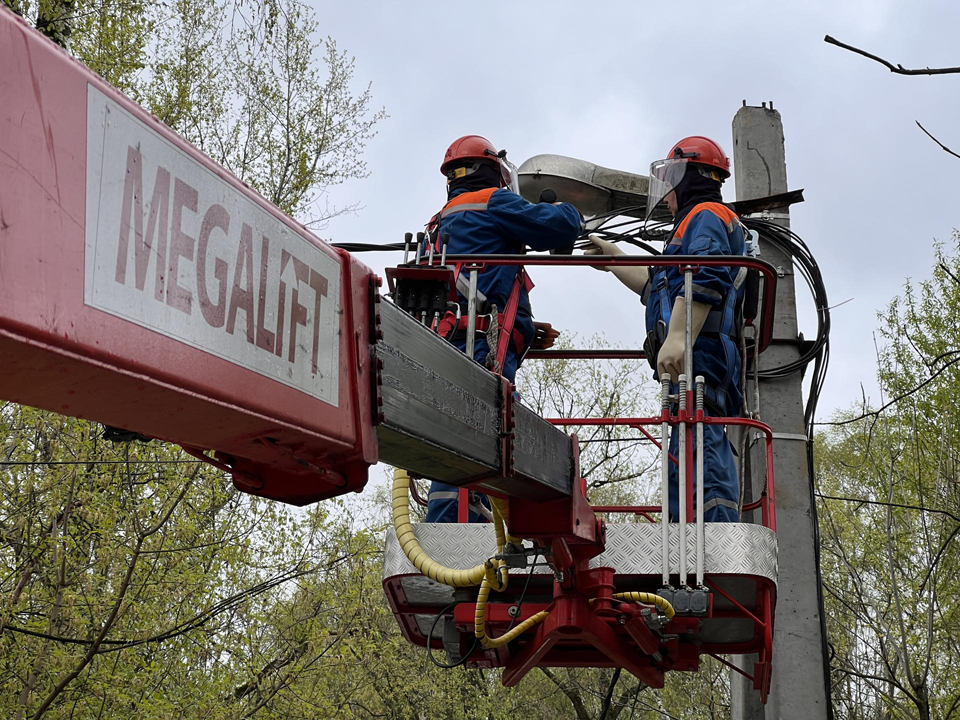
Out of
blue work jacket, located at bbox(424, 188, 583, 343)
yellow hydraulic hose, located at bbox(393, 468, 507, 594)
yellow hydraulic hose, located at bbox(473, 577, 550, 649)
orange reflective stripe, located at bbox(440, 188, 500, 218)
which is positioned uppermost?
orange reflective stripe, located at bbox(440, 188, 500, 218)

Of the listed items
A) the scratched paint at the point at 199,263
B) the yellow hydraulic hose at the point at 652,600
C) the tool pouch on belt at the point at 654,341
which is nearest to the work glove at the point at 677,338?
the tool pouch on belt at the point at 654,341

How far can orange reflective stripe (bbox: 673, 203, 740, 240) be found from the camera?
256 inches

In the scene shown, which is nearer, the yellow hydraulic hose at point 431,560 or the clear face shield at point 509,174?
the yellow hydraulic hose at point 431,560

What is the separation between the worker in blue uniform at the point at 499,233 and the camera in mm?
6430

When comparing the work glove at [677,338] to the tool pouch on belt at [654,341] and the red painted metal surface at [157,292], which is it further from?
the red painted metal surface at [157,292]

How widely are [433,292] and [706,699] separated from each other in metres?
18.5

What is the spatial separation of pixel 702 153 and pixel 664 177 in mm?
260

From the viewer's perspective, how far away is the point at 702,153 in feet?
22.7

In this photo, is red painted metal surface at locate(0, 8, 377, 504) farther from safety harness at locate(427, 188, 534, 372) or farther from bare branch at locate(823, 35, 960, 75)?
safety harness at locate(427, 188, 534, 372)

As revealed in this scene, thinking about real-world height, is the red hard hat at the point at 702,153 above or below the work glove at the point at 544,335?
above

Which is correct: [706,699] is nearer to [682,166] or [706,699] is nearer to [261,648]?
[261,648]

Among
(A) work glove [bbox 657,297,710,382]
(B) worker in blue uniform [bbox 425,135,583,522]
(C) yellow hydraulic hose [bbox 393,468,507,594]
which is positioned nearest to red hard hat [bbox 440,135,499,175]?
(B) worker in blue uniform [bbox 425,135,583,522]

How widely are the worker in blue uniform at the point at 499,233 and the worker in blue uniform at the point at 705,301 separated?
1.30 ft

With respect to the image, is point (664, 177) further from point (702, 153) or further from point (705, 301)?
point (705, 301)
